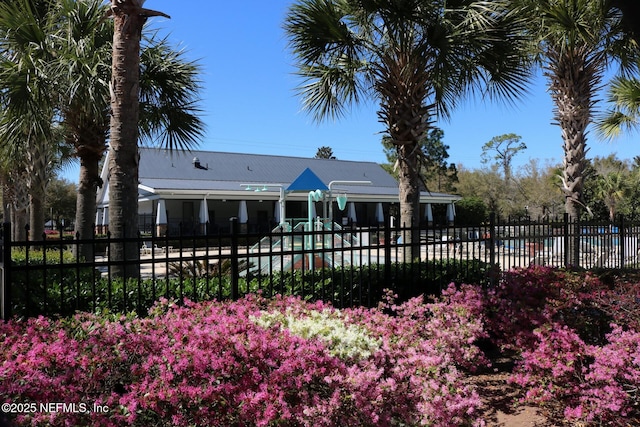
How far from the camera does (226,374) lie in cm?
285

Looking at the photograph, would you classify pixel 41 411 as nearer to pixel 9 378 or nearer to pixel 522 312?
pixel 9 378

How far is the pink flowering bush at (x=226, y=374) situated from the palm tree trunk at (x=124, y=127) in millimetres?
2645

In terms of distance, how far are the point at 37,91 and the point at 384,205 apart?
32490mm

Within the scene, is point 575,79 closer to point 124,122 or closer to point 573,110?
point 573,110

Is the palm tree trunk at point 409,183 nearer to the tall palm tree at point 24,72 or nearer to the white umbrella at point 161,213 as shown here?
the tall palm tree at point 24,72

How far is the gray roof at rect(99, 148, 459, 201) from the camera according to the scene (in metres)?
28.6

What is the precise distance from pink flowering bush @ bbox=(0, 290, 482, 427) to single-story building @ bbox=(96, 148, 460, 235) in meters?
21.9

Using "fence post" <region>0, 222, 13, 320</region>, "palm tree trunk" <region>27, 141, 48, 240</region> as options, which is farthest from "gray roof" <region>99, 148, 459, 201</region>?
"fence post" <region>0, 222, 13, 320</region>

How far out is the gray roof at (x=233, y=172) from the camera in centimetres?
2856

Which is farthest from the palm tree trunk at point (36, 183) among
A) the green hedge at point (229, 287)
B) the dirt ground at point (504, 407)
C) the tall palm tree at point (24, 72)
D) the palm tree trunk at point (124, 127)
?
the dirt ground at point (504, 407)

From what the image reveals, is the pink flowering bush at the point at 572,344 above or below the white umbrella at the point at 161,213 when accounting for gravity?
below

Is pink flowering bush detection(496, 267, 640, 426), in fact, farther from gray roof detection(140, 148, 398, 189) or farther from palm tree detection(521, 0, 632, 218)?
gray roof detection(140, 148, 398, 189)

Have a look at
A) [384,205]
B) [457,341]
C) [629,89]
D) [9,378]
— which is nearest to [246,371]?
[9,378]

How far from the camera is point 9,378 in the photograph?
2582 mm
